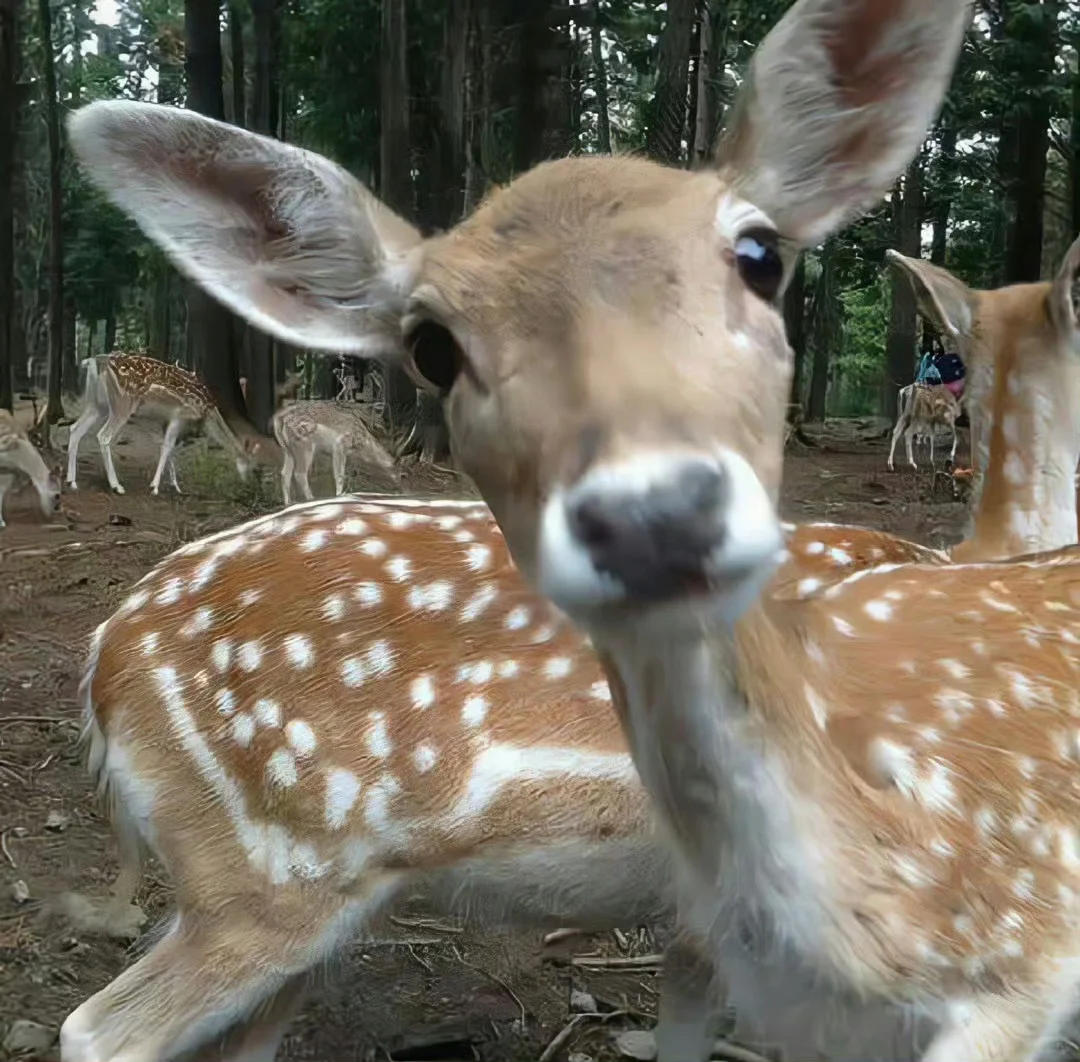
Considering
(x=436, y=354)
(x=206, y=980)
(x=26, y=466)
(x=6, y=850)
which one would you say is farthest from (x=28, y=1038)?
(x=26, y=466)

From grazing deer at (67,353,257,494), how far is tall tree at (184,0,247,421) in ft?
1.23

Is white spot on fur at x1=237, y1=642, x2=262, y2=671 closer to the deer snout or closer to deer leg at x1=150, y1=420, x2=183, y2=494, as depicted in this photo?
the deer snout

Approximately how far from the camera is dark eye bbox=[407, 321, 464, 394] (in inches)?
60.7

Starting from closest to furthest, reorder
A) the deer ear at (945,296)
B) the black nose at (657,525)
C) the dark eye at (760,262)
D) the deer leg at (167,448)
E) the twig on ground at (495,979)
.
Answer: the black nose at (657,525)
the dark eye at (760,262)
the twig on ground at (495,979)
the deer ear at (945,296)
the deer leg at (167,448)

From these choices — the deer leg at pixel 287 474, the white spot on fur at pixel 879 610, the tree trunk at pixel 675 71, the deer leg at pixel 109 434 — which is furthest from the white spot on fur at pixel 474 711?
the deer leg at pixel 109 434

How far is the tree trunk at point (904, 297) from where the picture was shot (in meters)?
13.2

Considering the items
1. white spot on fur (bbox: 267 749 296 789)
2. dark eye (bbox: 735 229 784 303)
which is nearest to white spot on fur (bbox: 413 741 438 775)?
white spot on fur (bbox: 267 749 296 789)

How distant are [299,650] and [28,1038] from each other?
1.08 m

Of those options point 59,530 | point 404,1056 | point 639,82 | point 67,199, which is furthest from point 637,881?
point 67,199

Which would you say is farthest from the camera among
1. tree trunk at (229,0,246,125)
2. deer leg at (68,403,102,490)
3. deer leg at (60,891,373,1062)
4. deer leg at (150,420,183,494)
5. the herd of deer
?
tree trunk at (229,0,246,125)

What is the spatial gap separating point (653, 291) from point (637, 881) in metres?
1.28

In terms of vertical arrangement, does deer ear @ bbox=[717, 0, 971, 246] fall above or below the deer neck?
above

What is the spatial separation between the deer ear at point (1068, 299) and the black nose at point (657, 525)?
8.58 feet

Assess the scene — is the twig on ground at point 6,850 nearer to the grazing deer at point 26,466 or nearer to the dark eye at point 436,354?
the dark eye at point 436,354
